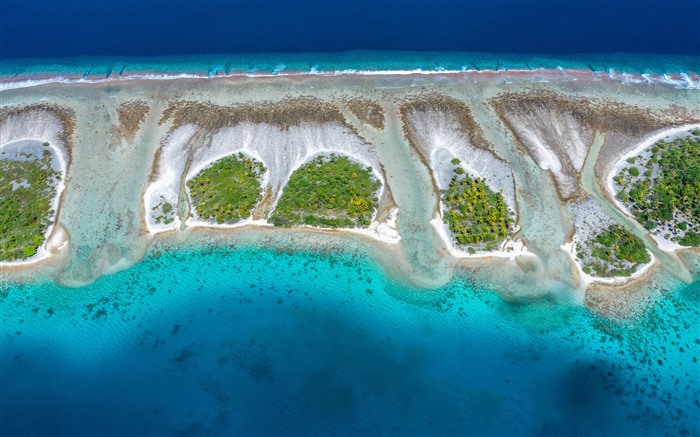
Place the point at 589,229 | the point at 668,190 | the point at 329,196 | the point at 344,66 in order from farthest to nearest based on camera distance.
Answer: the point at 344,66
the point at 329,196
the point at 668,190
the point at 589,229

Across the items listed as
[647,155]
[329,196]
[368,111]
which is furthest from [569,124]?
[329,196]

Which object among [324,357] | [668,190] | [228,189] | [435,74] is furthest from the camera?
[435,74]

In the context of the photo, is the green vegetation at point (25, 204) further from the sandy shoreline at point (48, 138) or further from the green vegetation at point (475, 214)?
the green vegetation at point (475, 214)

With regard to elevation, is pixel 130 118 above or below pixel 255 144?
above

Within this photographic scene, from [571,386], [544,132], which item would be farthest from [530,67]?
[571,386]

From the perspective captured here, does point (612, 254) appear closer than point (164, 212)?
Yes

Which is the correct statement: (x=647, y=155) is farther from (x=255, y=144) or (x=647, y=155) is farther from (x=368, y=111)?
(x=255, y=144)
